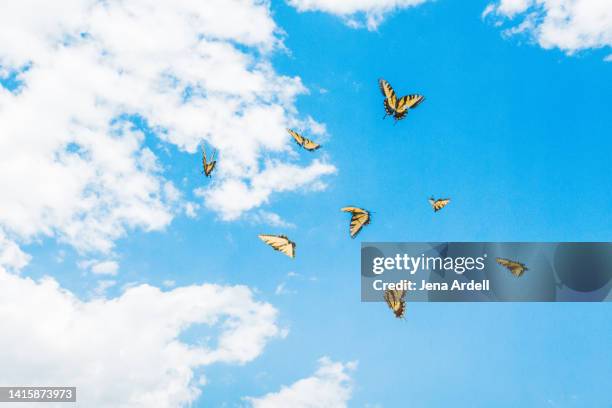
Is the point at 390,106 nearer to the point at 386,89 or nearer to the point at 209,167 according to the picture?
the point at 386,89

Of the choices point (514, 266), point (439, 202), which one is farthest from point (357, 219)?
point (514, 266)

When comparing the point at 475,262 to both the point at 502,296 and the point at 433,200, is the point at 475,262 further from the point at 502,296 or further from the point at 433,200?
the point at 433,200

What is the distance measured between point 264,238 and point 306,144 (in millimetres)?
3096

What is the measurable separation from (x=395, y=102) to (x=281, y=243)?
5.41 meters

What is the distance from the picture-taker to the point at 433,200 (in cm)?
1995

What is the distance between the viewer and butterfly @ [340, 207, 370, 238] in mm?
19531

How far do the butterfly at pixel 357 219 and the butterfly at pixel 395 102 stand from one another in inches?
123

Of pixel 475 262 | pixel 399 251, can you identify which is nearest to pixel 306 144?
pixel 399 251

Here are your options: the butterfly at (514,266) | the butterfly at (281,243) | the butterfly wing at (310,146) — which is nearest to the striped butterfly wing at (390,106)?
the butterfly wing at (310,146)

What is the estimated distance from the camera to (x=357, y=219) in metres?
19.8

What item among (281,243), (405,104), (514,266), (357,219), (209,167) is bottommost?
(281,243)

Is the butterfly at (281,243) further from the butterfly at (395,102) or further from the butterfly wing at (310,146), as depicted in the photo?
the butterfly at (395,102)

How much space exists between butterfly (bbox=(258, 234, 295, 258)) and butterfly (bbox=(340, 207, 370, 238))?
2369 millimetres

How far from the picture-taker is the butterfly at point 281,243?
58.8 ft
